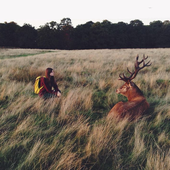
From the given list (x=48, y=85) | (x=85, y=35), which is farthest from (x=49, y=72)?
(x=85, y=35)

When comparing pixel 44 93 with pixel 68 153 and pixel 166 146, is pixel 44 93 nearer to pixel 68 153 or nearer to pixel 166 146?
pixel 68 153

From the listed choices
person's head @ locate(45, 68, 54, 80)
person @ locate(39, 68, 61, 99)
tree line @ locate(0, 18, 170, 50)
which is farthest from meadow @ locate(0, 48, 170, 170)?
tree line @ locate(0, 18, 170, 50)

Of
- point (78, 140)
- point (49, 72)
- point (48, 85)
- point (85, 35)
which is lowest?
point (78, 140)

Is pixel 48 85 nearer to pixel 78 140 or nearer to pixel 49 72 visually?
pixel 49 72

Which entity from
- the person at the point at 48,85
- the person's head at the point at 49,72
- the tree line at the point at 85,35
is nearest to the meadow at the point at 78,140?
the person at the point at 48,85

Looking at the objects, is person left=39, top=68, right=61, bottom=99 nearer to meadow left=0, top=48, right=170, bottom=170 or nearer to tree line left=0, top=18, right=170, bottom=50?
meadow left=0, top=48, right=170, bottom=170

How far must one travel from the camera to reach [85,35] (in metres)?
49.3

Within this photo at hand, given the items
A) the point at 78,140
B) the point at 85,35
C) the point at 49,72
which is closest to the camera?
the point at 78,140

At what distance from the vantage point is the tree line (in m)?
47.2

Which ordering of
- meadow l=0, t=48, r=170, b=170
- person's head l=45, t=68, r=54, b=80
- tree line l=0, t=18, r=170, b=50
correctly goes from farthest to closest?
1. tree line l=0, t=18, r=170, b=50
2. person's head l=45, t=68, r=54, b=80
3. meadow l=0, t=48, r=170, b=170

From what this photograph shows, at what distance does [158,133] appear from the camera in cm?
252

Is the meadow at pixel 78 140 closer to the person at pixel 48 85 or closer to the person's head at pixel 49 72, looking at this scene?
the person at pixel 48 85

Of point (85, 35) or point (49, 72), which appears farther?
point (85, 35)

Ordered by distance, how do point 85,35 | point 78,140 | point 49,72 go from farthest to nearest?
point 85,35 → point 49,72 → point 78,140
